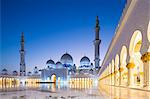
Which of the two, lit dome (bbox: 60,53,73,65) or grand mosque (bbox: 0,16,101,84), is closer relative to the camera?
grand mosque (bbox: 0,16,101,84)

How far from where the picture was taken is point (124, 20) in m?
8.70

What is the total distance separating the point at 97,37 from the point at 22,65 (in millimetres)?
14708

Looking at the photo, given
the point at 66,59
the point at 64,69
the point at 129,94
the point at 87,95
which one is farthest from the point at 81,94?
the point at 66,59

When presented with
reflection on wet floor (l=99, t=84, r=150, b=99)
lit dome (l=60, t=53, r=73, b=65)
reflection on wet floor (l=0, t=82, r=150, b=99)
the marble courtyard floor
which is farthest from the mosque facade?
reflection on wet floor (l=99, t=84, r=150, b=99)

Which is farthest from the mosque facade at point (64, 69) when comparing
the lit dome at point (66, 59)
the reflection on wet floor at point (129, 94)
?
the reflection on wet floor at point (129, 94)

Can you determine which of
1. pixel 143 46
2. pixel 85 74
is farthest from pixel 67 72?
pixel 143 46

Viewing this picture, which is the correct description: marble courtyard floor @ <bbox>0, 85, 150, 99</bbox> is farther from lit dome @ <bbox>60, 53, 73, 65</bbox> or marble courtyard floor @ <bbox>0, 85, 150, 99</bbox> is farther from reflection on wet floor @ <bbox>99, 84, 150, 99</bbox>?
lit dome @ <bbox>60, 53, 73, 65</bbox>

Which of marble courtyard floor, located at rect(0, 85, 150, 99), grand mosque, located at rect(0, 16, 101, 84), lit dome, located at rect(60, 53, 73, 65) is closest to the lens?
marble courtyard floor, located at rect(0, 85, 150, 99)

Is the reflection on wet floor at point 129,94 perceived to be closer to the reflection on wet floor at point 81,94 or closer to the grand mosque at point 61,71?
the reflection on wet floor at point 81,94

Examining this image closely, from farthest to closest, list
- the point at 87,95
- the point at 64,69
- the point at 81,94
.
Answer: the point at 64,69 < the point at 81,94 < the point at 87,95

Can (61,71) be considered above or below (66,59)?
below

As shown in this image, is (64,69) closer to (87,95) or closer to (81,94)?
(81,94)

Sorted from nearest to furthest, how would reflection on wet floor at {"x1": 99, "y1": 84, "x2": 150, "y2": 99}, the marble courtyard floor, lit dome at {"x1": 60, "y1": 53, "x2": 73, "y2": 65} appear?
1. reflection on wet floor at {"x1": 99, "y1": 84, "x2": 150, "y2": 99}
2. the marble courtyard floor
3. lit dome at {"x1": 60, "y1": 53, "x2": 73, "y2": 65}

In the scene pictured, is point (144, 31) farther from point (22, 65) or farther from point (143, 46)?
point (22, 65)
